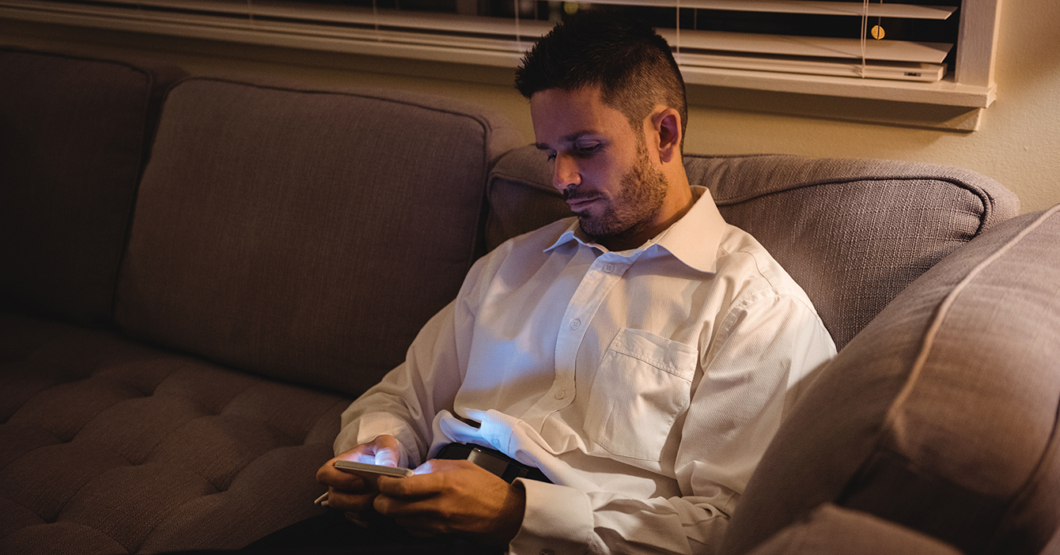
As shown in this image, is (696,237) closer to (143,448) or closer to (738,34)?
(738,34)

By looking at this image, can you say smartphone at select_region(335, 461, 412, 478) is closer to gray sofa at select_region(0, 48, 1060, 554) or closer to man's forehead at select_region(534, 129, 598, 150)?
gray sofa at select_region(0, 48, 1060, 554)

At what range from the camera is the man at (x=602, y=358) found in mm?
930

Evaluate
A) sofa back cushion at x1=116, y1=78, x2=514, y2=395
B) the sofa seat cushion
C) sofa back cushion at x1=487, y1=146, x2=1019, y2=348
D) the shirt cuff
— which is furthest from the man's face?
the sofa seat cushion

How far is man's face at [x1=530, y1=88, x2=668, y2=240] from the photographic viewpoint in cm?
111

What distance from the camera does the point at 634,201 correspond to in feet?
3.73

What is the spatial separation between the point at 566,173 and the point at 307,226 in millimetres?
641

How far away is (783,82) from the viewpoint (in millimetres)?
1348

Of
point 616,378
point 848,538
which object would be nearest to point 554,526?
point 616,378

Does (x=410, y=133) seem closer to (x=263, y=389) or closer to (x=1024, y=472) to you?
(x=263, y=389)

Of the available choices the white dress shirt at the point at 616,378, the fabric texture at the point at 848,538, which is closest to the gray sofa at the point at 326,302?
the fabric texture at the point at 848,538

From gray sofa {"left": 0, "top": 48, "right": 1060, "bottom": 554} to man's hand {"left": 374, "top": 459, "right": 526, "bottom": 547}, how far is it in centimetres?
30

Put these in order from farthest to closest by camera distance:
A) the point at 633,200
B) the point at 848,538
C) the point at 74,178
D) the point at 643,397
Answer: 1. the point at 74,178
2. the point at 633,200
3. the point at 643,397
4. the point at 848,538

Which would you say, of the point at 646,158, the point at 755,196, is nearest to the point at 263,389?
the point at 646,158

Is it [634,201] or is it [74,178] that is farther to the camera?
[74,178]
